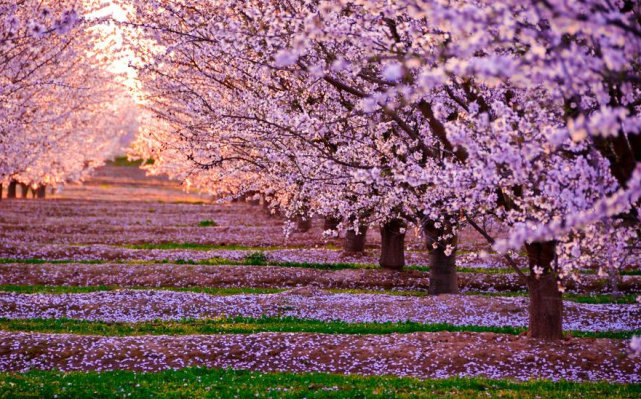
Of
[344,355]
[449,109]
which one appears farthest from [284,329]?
[449,109]

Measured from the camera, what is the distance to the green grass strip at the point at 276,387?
11.1 m

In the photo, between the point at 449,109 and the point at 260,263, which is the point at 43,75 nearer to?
the point at 260,263

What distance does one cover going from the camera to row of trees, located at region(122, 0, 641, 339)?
6582 mm

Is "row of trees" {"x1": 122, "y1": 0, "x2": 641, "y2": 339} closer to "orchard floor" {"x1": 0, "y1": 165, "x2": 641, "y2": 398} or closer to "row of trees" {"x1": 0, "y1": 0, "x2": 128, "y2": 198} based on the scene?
"orchard floor" {"x1": 0, "y1": 165, "x2": 641, "y2": 398}

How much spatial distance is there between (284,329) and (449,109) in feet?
23.0

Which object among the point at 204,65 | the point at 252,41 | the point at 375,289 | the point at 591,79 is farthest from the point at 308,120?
the point at 375,289

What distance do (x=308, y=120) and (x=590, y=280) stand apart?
56.6 ft

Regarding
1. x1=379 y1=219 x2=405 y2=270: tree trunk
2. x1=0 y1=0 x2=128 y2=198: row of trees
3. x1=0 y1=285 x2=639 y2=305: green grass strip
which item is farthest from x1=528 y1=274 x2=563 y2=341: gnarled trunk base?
x1=379 y1=219 x2=405 y2=270: tree trunk

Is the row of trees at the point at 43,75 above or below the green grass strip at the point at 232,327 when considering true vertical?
above

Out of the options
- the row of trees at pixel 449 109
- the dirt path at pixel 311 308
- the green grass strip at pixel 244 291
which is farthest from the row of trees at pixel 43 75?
the dirt path at pixel 311 308

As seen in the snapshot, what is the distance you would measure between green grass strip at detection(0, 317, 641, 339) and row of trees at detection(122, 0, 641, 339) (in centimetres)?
240

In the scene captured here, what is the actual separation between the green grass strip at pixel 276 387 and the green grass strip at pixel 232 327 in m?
3.96

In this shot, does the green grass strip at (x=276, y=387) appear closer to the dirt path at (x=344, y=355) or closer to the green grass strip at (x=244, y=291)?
the dirt path at (x=344, y=355)

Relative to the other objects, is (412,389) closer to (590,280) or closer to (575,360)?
(575,360)
